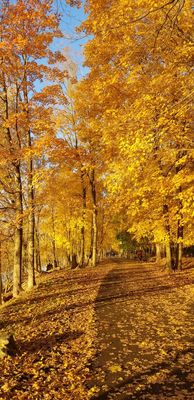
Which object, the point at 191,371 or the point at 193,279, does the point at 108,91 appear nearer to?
the point at 193,279

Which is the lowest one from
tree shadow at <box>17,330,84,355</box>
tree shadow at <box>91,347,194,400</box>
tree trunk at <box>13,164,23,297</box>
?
tree shadow at <box>17,330,84,355</box>

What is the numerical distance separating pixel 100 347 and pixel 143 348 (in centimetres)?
93

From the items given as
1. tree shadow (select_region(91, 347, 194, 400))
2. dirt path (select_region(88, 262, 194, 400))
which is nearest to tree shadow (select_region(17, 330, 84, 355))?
dirt path (select_region(88, 262, 194, 400))

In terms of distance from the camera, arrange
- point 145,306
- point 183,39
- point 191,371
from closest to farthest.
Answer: point 191,371
point 145,306
point 183,39

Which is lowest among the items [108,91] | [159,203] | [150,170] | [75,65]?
[159,203]

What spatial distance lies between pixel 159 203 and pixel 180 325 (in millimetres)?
9492

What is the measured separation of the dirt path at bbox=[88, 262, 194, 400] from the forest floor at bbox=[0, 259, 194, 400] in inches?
0.6

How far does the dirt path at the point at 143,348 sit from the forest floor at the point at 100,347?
0.01 m

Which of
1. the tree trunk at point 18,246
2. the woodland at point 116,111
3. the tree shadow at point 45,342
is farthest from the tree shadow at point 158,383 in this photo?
the tree trunk at point 18,246

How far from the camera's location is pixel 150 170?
49.0 ft

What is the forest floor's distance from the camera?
5.38 meters

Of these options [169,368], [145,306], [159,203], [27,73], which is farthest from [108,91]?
[169,368]

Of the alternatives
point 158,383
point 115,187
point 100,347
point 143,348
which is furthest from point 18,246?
point 158,383

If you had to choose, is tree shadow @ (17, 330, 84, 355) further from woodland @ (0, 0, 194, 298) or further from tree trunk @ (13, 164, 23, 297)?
tree trunk @ (13, 164, 23, 297)
